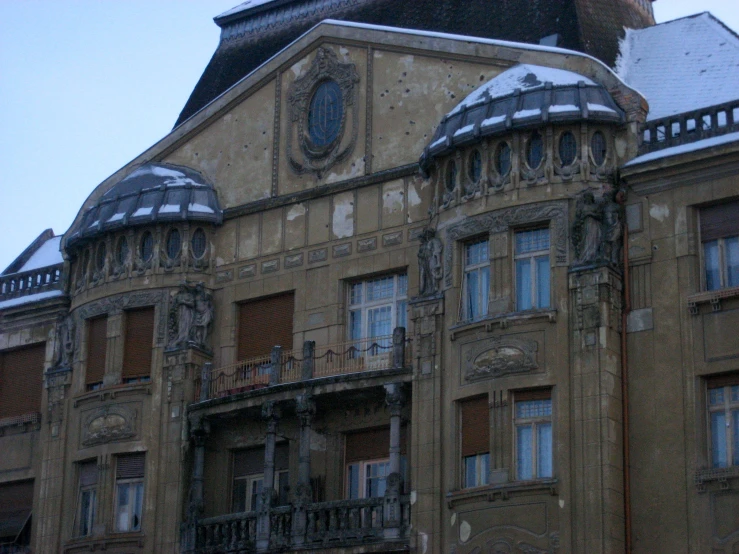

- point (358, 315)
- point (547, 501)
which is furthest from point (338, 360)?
point (547, 501)

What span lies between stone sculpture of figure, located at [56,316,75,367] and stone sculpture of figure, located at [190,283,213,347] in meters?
3.40

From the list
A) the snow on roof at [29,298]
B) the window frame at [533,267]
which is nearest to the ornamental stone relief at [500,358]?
the window frame at [533,267]

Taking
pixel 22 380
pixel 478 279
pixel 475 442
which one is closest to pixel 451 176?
pixel 478 279

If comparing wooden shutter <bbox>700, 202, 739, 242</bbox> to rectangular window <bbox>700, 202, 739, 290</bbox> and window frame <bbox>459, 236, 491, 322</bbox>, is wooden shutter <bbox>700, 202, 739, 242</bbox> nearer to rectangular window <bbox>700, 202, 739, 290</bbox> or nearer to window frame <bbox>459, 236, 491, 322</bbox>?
rectangular window <bbox>700, 202, 739, 290</bbox>

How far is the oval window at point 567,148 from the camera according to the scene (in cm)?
3378

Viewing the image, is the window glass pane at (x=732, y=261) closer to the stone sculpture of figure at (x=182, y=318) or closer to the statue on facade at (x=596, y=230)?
the statue on facade at (x=596, y=230)

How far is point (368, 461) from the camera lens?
36.0 metres

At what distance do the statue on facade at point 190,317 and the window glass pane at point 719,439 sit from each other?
39.0 feet

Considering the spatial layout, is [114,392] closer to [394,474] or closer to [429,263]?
[394,474]

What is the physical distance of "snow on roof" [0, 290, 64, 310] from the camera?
41312 mm

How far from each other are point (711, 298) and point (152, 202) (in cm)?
1338

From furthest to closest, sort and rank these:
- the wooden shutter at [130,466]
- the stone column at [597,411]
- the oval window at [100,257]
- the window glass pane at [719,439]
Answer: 1. the oval window at [100,257]
2. the wooden shutter at [130,466]
3. the window glass pane at [719,439]
4. the stone column at [597,411]

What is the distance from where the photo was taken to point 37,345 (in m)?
41.8

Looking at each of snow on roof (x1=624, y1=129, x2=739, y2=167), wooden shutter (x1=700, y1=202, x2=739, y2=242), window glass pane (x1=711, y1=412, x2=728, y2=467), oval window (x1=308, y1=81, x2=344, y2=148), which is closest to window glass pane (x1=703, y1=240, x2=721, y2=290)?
wooden shutter (x1=700, y1=202, x2=739, y2=242)
